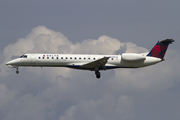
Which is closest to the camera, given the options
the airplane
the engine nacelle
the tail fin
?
the airplane

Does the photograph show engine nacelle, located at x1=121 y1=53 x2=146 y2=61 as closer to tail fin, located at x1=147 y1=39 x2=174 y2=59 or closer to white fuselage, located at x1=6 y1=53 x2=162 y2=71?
white fuselage, located at x1=6 y1=53 x2=162 y2=71

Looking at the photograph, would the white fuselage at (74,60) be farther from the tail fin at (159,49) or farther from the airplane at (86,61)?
the tail fin at (159,49)

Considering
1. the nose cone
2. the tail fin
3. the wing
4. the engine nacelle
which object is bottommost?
the wing

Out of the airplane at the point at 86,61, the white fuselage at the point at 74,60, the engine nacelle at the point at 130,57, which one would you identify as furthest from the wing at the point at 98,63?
the engine nacelle at the point at 130,57

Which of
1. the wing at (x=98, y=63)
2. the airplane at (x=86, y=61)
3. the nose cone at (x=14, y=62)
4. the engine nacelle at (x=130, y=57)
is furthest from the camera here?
the engine nacelle at (x=130, y=57)

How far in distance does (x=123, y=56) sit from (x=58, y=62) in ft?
31.0

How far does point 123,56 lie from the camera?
4931cm

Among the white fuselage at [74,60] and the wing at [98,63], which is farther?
the white fuselage at [74,60]

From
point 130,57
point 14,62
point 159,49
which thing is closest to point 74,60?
point 130,57

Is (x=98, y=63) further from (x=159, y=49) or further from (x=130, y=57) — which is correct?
(x=159, y=49)

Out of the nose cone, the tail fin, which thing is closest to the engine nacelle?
the tail fin

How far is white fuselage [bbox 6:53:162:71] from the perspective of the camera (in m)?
48.2

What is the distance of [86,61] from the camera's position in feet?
160

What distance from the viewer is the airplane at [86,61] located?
158 ft
